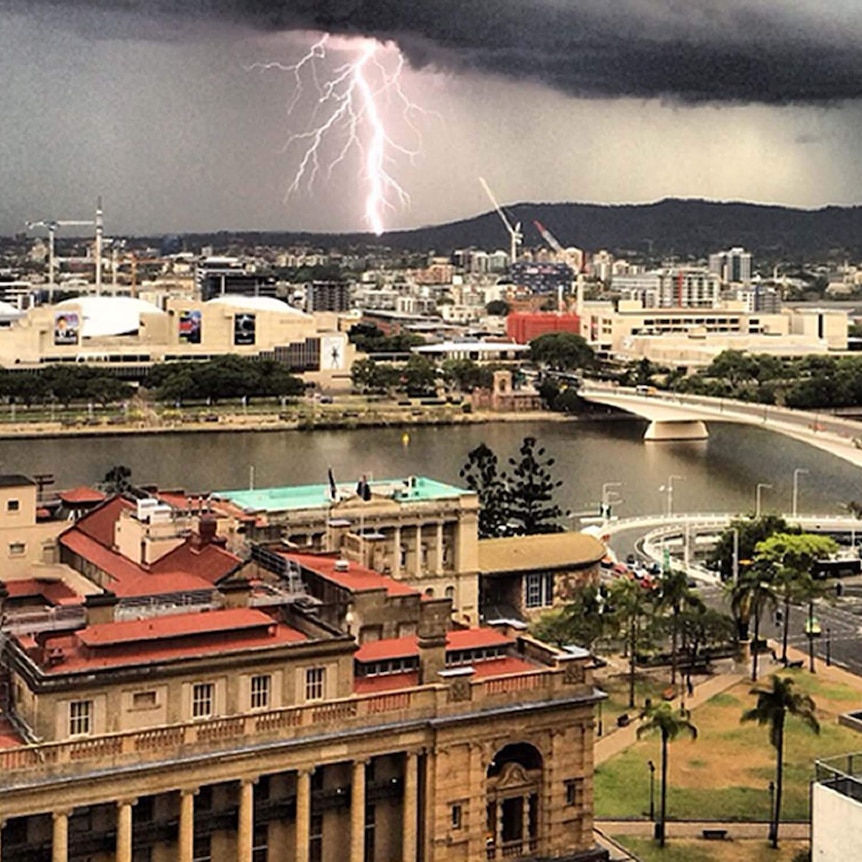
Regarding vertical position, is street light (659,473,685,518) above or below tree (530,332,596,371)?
below

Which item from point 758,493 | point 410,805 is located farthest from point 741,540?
point 410,805

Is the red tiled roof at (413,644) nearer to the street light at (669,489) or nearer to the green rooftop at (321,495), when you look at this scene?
the green rooftop at (321,495)

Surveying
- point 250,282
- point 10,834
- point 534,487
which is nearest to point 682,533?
point 534,487

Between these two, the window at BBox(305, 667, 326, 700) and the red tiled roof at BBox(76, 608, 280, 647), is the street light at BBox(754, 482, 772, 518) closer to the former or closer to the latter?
the red tiled roof at BBox(76, 608, 280, 647)

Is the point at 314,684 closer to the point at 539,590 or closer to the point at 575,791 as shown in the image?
the point at 575,791

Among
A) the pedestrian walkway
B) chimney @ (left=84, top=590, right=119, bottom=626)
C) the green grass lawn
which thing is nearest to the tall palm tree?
the green grass lawn

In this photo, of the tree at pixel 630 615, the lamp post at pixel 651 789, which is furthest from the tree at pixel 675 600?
the lamp post at pixel 651 789
